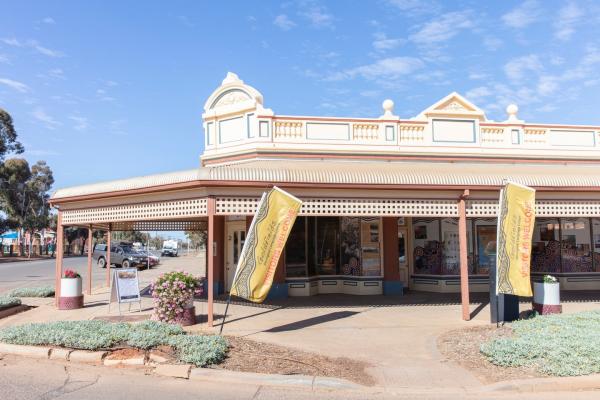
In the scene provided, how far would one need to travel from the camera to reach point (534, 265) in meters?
16.0

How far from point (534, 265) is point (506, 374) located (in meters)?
10.6

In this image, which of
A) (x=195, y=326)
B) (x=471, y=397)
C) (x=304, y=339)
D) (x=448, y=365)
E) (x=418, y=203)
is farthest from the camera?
(x=418, y=203)

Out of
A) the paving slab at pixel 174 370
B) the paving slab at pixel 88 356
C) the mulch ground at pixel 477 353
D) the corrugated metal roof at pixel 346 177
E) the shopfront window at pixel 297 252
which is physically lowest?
the mulch ground at pixel 477 353

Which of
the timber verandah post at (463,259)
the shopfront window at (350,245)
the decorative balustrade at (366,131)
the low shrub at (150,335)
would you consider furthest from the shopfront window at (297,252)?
the low shrub at (150,335)

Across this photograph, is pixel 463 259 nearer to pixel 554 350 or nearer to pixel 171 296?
pixel 554 350

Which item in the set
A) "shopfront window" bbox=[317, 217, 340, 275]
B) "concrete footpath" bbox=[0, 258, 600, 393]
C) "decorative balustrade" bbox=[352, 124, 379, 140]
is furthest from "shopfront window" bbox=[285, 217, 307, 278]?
"decorative balustrade" bbox=[352, 124, 379, 140]

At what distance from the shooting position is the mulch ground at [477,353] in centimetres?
657

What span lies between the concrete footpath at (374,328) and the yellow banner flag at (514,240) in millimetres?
1441

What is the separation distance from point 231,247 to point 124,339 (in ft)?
23.9

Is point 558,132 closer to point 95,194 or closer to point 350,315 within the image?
point 350,315

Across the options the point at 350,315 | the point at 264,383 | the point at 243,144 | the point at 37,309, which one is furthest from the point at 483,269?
the point at 37,309

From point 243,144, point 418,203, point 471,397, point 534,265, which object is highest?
point 243,144

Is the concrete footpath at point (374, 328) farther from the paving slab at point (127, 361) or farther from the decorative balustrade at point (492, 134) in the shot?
the decorative balustrade at point (492, 134)

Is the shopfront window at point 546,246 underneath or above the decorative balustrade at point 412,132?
underneath
